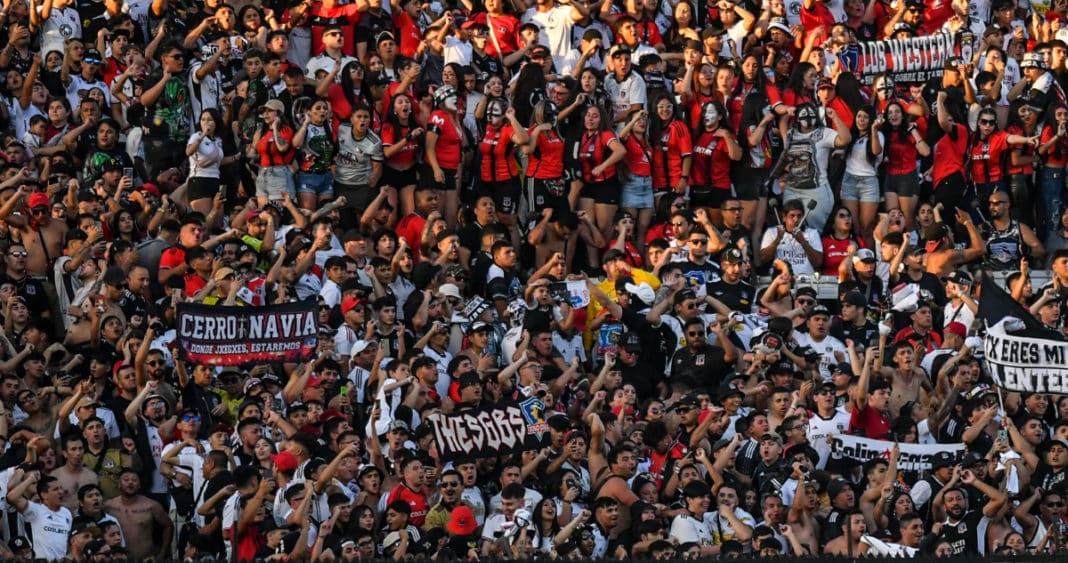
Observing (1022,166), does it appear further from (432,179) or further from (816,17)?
(432,179)

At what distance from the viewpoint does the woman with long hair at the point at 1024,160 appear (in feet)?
82.5

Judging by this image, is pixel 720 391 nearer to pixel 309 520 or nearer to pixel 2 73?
pixel 309 520

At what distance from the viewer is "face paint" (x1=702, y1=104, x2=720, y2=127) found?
2458 centimetres

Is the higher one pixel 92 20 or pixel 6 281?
pixel 92 20

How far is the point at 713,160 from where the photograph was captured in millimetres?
24703

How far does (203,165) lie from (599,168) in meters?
3.61

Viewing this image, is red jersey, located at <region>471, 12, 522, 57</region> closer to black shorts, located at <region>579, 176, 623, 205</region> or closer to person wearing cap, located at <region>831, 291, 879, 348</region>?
black shorts, located at <region>579, 176, 623, 205</region>

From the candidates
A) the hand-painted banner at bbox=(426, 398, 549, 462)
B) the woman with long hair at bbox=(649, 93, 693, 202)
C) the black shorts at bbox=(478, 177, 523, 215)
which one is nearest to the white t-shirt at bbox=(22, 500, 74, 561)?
the hand-painted banner at bbox=(426, 398, 549, 462)

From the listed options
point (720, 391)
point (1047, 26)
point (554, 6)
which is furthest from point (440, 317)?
point (1047, 26)

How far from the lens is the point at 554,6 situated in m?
26.3

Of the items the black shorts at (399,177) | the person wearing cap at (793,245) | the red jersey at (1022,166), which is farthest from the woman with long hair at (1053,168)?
the black shorts at (399,177)

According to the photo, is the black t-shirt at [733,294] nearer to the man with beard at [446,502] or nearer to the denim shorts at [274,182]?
the denim shorts at [274,182]

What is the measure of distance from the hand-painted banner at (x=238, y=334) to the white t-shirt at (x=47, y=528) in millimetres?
1655

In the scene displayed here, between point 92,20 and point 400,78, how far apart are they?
10.7 feet
